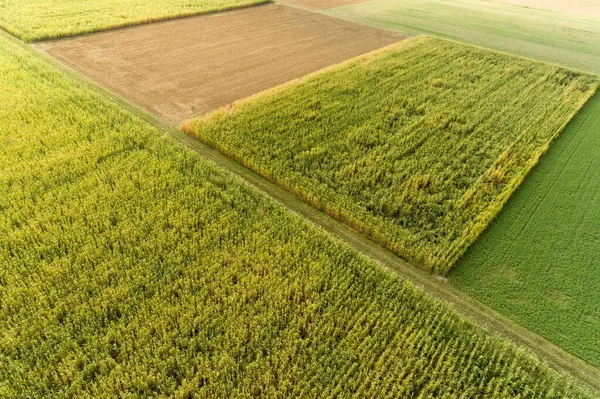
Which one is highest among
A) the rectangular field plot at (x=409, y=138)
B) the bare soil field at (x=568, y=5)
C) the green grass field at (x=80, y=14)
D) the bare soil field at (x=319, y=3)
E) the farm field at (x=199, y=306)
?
the bare soil field at (x=568, y=5)

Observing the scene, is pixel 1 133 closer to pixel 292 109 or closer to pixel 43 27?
pixel 292 109

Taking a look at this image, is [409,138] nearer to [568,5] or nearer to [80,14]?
[80,14]

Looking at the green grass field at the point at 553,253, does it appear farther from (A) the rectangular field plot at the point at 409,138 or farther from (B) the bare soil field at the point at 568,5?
(B) the bare soil field at the point at 568,5

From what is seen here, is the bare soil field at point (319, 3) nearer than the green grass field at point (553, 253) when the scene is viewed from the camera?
No

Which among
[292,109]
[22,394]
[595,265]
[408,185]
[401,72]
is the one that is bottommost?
[22,394]

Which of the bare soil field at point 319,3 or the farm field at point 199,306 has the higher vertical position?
the bare soil field at point 319,3

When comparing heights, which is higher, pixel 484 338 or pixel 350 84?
pixel 350 84

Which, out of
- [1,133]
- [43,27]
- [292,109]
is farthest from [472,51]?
[43,27]

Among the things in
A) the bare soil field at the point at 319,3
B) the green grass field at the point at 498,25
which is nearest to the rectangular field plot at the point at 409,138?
the green grass field at the point at 498,25
